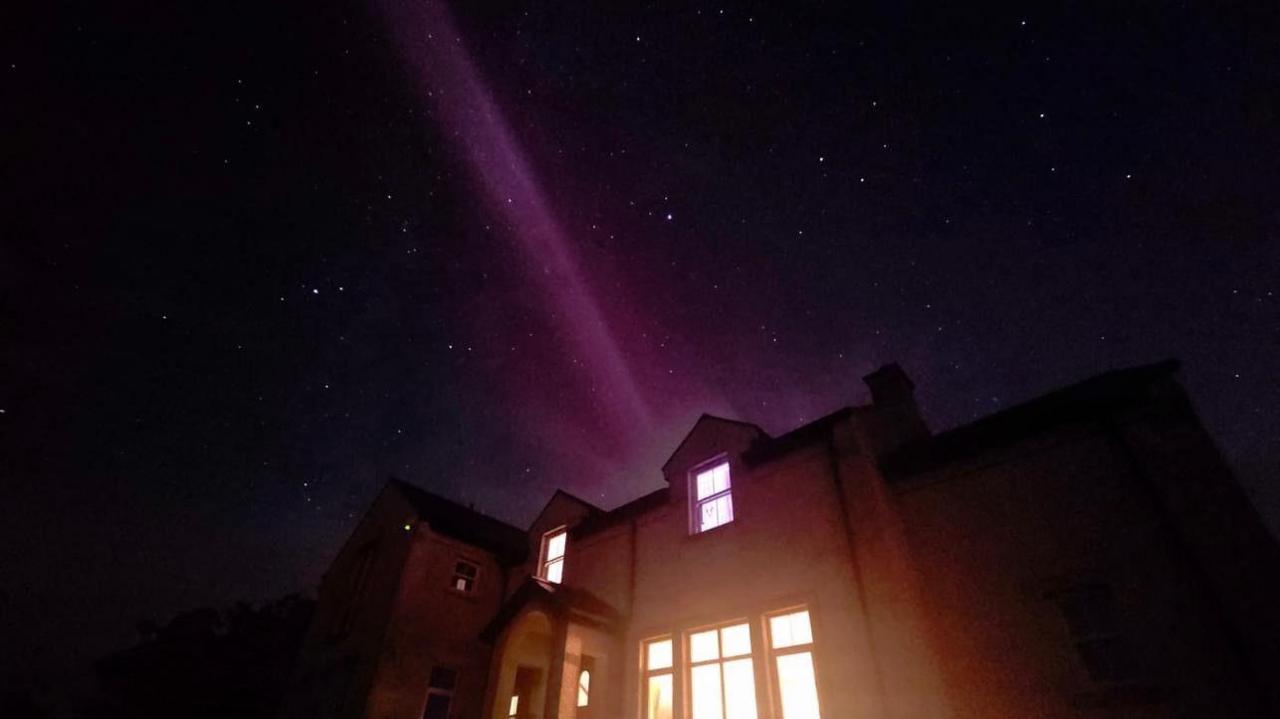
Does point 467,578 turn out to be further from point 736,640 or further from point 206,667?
point 206,667

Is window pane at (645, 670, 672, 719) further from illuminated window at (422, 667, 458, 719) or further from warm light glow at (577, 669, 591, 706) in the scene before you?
illuminated window at (422, 667, 458, 719)

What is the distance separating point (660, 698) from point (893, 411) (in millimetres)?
8059

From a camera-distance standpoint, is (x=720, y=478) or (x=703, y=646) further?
(x=720, y=478)

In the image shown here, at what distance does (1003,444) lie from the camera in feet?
31.1

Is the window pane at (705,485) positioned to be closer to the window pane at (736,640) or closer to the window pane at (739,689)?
the window pane at (736,640)

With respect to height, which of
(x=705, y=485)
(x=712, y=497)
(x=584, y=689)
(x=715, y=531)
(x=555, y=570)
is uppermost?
(x=705, y=485)

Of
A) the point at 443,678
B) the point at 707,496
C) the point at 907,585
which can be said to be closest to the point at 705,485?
the point at 707,496

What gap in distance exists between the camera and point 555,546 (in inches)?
654

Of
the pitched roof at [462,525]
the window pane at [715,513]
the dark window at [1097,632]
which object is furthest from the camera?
the pitched roof at [462,525]

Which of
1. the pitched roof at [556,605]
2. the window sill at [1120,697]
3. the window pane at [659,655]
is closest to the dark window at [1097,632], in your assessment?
the window sill at [1120,697]

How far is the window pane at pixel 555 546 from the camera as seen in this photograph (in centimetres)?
1638

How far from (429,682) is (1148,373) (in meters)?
18.0

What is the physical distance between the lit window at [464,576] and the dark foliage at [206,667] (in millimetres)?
15313

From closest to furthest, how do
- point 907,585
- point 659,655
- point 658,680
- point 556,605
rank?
point 907,585 < point 658,680 < point 556,605 < point 659,655
